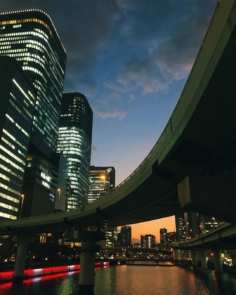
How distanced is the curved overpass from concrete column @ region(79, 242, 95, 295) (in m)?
19.9

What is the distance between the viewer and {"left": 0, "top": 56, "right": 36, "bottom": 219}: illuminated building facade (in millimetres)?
126750

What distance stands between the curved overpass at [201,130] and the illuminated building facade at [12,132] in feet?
375

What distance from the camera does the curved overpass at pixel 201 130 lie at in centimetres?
1005

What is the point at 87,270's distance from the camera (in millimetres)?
41719

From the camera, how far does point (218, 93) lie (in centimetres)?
1103

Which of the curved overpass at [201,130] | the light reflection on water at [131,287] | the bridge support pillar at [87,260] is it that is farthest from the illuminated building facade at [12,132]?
the curved overpass at [201,130]

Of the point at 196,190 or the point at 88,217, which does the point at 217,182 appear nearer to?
the point at 196,190

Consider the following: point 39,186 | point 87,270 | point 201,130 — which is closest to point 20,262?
point 87,270

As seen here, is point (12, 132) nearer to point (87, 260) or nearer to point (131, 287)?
point (87, 260)

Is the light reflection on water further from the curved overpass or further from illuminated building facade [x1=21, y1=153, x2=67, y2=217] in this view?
illuminated building facade [x1=21, y1=153, x2=67, y2=217]

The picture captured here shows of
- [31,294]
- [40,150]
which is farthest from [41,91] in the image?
[31,294]

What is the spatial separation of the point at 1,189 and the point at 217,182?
416ft

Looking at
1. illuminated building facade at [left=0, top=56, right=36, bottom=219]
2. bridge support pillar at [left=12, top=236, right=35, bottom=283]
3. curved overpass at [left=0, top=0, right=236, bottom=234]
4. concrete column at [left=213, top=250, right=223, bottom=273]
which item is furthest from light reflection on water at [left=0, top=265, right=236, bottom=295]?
illuminated building facade at [left=0, top=56, right=36, bottom=219]

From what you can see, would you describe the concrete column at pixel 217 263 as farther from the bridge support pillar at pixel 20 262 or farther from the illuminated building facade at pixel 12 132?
the illuminated building facade at pixel 12 132
